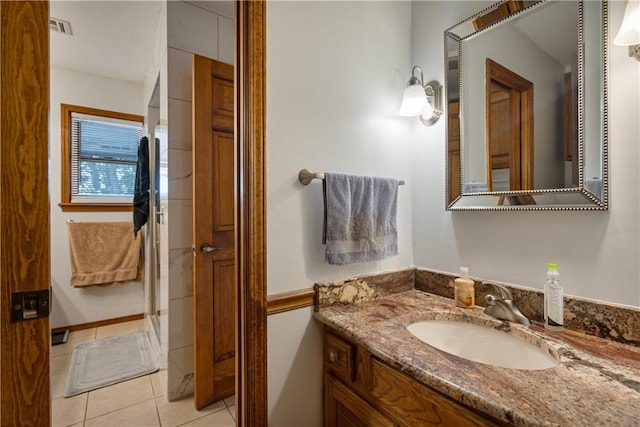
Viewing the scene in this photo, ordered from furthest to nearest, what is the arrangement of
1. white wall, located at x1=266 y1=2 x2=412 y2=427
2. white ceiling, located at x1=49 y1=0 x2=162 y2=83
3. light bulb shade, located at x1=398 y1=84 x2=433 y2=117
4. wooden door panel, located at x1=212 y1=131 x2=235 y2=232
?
1. white ceiling, located at x1=49 y1=0 x2=162 y2=83
2. wooden door panel, located at x1=212 y1=131 x2=235 y2=232
3. light bulb shade, located at x1=398 y1=84 x2=433 y2=117
4. white wall, located at x1=266 y1=2 x2=412 y2=427

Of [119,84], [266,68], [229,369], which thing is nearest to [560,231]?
[266,68]

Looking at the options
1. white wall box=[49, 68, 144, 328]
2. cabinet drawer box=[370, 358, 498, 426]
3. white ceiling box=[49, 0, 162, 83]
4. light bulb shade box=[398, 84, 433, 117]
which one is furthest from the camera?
white wall box=[49, 68, 144, 328]

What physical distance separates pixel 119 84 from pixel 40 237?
9.72 feet

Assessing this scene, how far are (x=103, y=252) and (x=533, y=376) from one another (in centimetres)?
337

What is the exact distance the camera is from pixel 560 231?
3.29ft

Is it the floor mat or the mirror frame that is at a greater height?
the mirror frame

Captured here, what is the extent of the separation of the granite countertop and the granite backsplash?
4cm

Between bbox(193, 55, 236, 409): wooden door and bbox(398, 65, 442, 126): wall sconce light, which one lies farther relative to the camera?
bbox(193, 55, 236, 409): wooden door

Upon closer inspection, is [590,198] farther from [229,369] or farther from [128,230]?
[128,230]

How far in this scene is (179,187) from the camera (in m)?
1.78

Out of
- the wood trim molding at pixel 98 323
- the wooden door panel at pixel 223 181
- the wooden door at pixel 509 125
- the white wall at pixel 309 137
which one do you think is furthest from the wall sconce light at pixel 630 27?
the wood trim molding at pixel 98 323

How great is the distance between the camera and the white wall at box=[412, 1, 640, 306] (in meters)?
0.87

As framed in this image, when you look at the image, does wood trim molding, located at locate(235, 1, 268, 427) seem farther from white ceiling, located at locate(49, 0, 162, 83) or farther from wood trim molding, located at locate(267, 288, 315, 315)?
white ceiling, located at locate(49, 0, 162, 83)

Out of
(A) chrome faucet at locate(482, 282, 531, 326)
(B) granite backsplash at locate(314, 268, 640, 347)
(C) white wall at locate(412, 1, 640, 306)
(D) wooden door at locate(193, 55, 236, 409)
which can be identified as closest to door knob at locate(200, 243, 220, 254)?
(D) wooden door at locate(193, 55, 236, 409)
